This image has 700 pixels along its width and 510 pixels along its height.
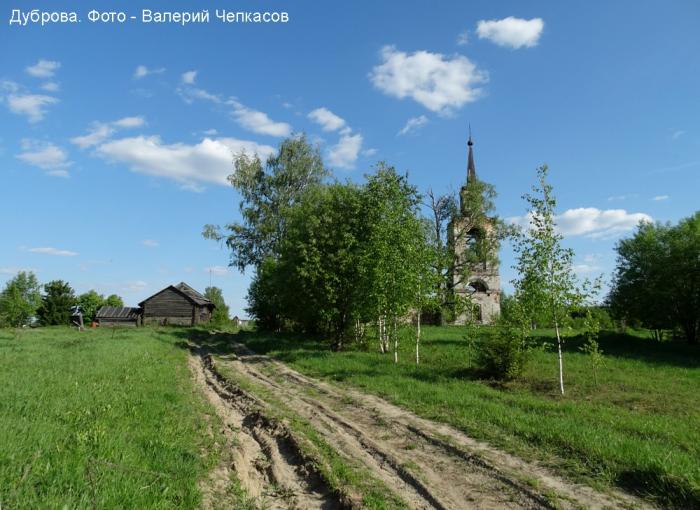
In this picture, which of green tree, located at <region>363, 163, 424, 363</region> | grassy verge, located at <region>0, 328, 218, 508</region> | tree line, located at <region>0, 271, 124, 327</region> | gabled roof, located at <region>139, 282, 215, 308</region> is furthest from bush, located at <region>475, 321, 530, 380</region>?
tree line, located at <region>0, 271, 124, 327</region>

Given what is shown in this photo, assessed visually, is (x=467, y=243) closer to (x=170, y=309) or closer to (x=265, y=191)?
(x=265, y=191)

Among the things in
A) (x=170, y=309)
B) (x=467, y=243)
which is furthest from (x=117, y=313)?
(x=467, y=243)

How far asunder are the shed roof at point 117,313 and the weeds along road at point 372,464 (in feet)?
203

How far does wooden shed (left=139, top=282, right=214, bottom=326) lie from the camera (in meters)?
59.8

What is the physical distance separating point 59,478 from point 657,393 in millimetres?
15848

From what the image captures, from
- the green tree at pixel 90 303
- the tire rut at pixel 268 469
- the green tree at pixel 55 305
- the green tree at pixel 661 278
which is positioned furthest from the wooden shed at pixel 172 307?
the tire rut at pixel 268 469

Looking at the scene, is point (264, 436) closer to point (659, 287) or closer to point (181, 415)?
point (181, 415)

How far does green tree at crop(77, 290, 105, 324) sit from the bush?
81.4 m

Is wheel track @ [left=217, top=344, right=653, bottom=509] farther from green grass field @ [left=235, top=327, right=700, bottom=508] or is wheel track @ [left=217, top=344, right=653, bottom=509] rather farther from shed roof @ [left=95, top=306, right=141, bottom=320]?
shed roof @ [left=95, top=306, right=141, bottom=320]

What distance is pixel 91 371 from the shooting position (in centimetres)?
1343

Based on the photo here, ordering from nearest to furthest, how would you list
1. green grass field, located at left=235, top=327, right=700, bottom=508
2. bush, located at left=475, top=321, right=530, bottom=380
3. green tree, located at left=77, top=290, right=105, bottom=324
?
green grass field, located at left=235, top=327, right=700, bottom=508, bush, located at left=475, top=321, right=530, bottom=380, green tree, located at left=77, top=290, right=105, bottom=324

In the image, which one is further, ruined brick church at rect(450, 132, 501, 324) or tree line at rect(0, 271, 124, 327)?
tree line at rect(0, 271, 124, 327)

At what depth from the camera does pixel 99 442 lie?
20.7 feet

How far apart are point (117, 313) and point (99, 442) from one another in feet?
230
